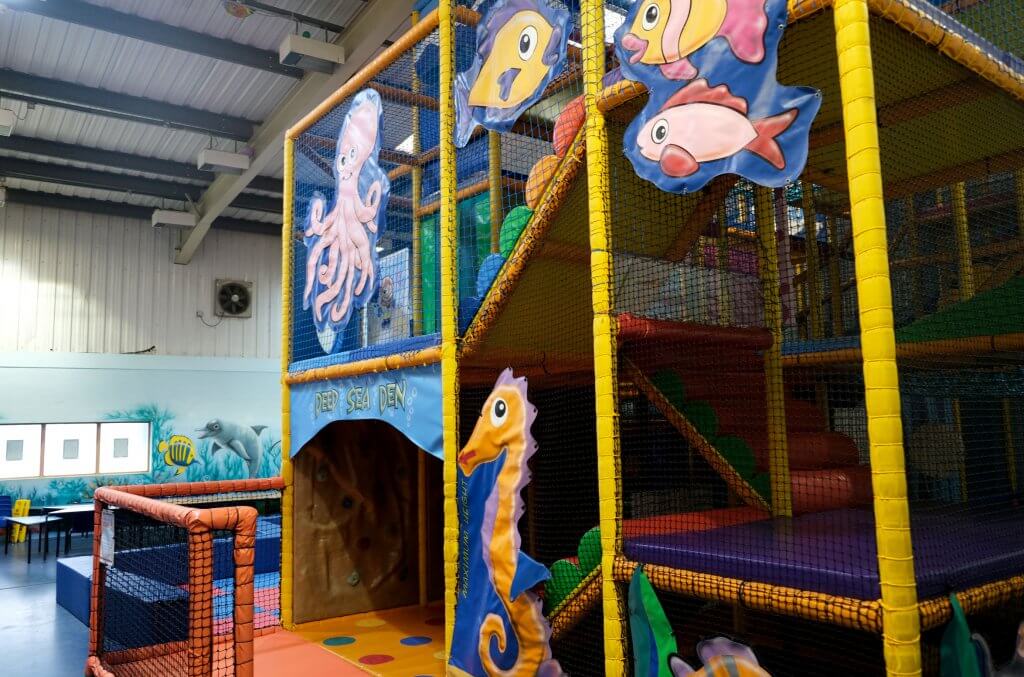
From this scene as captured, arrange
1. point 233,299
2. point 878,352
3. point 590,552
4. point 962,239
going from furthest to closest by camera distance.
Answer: point 233,299 < point 962,239 < point 590,552 < point 878,352

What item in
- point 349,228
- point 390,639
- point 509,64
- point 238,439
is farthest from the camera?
point 238,439

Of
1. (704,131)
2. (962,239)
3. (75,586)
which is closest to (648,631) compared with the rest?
(704,131)

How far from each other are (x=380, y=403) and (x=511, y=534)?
5.07ft

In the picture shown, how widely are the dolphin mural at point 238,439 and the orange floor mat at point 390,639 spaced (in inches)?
376

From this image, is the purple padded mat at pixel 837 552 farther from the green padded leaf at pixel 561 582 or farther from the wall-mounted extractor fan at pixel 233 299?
the wall-mounted extractor fan at pixel 233 299

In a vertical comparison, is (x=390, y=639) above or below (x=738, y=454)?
below

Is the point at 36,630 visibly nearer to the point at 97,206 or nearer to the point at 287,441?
the point at 287,441

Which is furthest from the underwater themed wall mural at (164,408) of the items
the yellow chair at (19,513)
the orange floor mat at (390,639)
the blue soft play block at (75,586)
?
the orange floor mat at (390,639)

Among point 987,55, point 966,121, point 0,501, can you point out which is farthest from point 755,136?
point 0,501

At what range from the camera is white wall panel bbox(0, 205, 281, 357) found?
43.1 feet

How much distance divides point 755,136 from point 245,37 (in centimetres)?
769

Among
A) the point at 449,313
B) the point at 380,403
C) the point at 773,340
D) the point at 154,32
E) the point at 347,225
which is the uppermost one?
the point at 154,32

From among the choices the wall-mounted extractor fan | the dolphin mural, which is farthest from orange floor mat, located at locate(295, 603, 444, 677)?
the wall-mounted extractor fan

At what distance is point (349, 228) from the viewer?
4.84 meters
